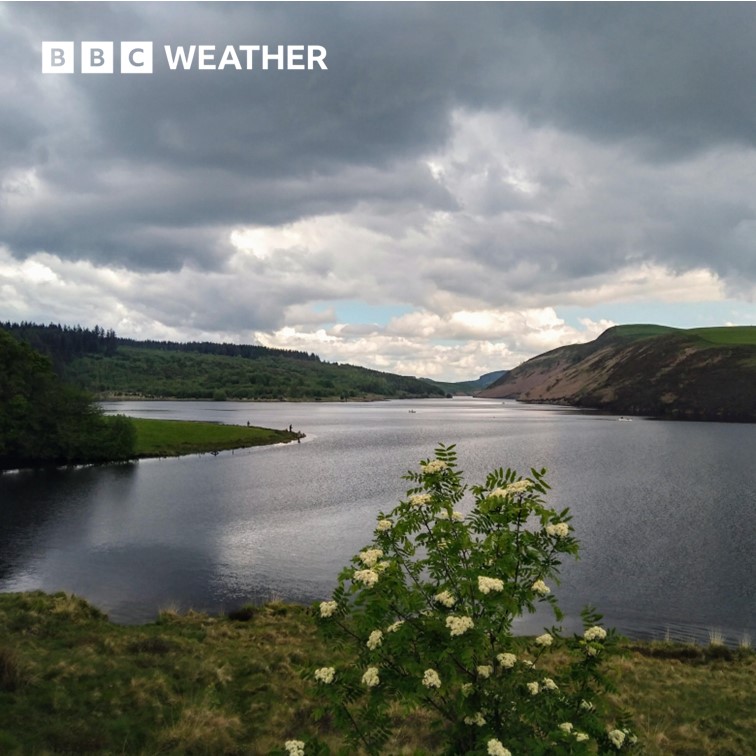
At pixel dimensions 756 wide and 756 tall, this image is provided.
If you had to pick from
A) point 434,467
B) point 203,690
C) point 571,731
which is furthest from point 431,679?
point 203,690

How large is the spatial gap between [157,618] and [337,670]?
26004 mm

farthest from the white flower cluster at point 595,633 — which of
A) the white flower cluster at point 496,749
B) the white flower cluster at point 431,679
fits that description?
the white flower cluster at point 431,679

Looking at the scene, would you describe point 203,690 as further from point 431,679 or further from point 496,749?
point 496,749

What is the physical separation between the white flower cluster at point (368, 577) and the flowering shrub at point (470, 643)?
0.02 m

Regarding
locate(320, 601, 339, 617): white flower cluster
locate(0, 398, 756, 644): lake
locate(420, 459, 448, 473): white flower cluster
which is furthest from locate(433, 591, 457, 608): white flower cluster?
locate(0, 398, 756, 644): lake

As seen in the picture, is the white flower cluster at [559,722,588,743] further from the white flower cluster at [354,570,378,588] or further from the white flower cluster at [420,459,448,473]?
the white flower cluster at [420,459,448,473]

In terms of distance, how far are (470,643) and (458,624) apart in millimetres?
469

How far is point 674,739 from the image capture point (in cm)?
1795

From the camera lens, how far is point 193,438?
Result: 120438 mm

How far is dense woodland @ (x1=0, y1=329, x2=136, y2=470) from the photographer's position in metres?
88.2

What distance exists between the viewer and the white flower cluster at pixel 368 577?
824cm

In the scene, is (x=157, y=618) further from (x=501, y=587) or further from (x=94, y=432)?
(x=94, y=432)

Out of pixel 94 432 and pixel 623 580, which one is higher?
pixel 94 432

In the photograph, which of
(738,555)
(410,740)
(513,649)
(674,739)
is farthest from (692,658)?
(513,649)
